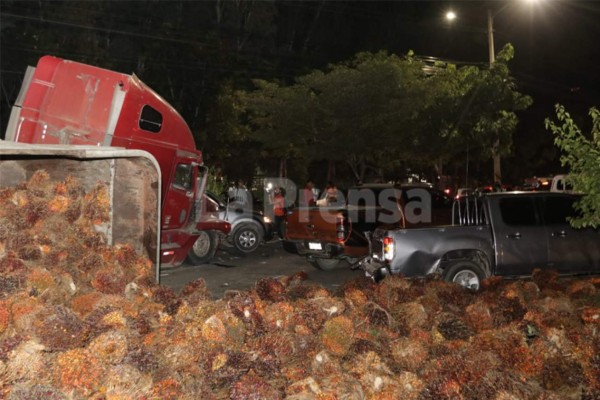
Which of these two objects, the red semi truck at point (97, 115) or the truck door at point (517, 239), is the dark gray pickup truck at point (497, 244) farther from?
the red semi truck at point (97, 115)

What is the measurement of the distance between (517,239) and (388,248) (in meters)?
1.99

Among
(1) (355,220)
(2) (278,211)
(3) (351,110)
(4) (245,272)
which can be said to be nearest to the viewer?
(1) (355,220)

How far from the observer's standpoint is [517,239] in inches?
353

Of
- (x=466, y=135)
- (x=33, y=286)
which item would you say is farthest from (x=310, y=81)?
(x=33, y=286)

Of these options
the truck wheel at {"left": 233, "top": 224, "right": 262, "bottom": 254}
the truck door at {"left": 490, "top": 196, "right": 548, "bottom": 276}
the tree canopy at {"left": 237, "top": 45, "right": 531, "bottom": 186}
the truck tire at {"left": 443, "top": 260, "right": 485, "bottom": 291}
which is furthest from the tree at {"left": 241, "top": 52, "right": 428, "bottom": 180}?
the truck tire at {"left": 443, "top": 260, "right": 485, "bottom": 291}

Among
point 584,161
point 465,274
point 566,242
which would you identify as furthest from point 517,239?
point 584,161

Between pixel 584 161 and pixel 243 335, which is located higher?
pixel 584 161

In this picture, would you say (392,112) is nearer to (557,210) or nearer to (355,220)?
(355,220)

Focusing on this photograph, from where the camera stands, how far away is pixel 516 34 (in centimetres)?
3253

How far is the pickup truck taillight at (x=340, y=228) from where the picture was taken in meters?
11.2

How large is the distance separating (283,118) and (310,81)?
188cm

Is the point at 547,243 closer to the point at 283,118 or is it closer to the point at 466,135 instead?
the point at 466,135

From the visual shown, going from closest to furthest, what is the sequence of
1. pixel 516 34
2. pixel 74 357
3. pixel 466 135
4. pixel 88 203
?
pixel 74 357
pixel 88 203
pixel 466 135
pixel 516 34

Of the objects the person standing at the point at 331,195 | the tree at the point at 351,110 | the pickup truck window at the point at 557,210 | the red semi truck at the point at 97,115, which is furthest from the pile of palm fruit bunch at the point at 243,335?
the tree at the point at 351,110
